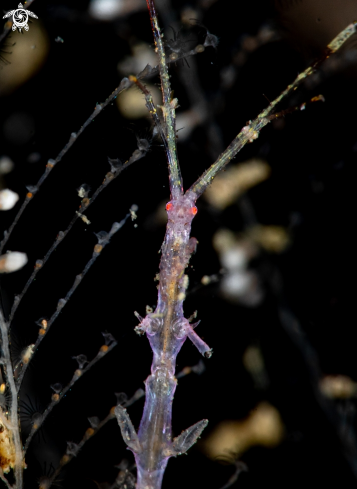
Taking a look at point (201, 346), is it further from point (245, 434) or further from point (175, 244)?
point (245, 434)

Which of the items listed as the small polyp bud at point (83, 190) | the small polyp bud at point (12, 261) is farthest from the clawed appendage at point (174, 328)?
the small polyp bud at point (12, 261)

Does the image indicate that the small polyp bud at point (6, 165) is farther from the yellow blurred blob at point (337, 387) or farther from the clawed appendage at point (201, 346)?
the yellow blurred blob at point (337, 387)

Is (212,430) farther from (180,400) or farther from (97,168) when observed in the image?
(97,168)

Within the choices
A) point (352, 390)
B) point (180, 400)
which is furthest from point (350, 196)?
point (180, 400)

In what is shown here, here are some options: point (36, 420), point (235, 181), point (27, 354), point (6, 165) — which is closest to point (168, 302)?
point (27, 354)

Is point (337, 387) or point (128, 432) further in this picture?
point (337, 387)

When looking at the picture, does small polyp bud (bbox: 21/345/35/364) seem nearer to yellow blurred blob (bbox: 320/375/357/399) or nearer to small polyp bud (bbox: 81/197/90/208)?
small polyp bud (bbox: 81/197/90/208)

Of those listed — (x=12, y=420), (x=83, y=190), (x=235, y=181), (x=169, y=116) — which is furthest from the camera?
(x=235, y=181)

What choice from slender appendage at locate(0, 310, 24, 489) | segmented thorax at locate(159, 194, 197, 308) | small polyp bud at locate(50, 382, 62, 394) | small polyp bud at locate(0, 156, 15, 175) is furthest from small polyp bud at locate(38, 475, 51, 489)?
small polyp bud at locate(0, 156, 15, 175)
